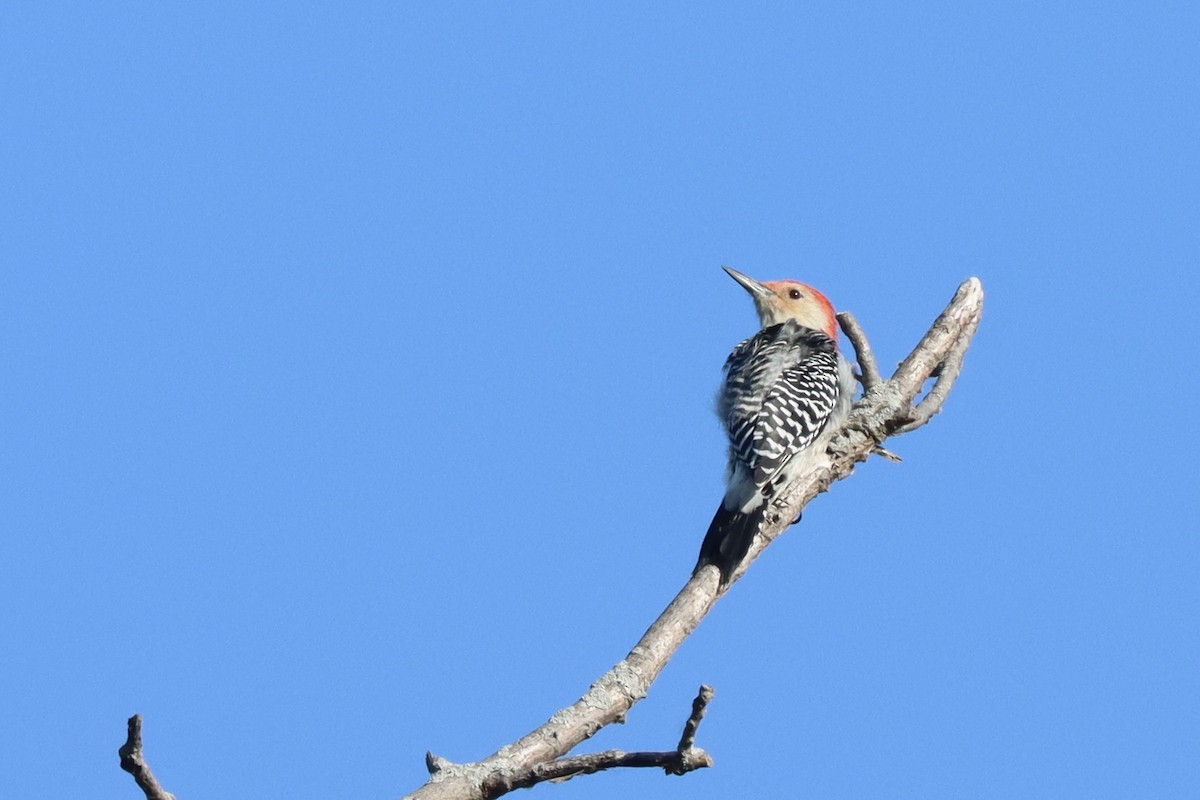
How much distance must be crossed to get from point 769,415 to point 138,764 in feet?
14.3

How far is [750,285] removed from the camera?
32.1ft

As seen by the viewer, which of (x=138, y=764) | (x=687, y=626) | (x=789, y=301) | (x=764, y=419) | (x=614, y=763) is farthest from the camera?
(x=789, y=301)

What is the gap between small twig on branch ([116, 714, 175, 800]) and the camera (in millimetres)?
3902

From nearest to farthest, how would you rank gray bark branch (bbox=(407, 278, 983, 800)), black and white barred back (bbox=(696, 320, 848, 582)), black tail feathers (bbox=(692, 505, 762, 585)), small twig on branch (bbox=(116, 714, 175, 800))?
small twig on branch (bbox=(116, 714, 175, 800)) → gray bark branch (bbox=(407, 278, 983, 800)) → black tail feathers (bbox=(692, 505, 762, 585)) → black and white barred back (bbox=(696, 320, 848, 582))

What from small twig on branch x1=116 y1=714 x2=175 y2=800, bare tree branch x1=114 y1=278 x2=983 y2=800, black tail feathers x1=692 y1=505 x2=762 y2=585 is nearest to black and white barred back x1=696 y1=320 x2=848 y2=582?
black tail feathers x1=692 y1=505 x2=762 y2=585

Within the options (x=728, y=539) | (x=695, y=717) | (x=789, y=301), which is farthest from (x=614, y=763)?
(x=789, y=301)

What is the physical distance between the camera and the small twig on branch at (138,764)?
3.90 metres

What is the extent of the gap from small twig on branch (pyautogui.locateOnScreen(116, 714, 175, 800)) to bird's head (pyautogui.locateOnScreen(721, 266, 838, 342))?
6.47 metres

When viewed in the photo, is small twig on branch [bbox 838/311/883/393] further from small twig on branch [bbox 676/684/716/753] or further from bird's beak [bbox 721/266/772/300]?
Result: small twig on branch [bbox 676/684/716/753]

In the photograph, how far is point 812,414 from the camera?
25.0ft

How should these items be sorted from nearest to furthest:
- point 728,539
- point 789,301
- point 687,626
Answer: point 687,626
point 728,539
point 789,301

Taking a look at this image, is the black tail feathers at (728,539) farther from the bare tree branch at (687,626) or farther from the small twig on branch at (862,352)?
the small twig on branch at (862,352)

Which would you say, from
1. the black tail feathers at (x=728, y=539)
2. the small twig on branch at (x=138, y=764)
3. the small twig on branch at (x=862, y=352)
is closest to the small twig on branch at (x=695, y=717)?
the small twig on branch at (x=138, y=764)

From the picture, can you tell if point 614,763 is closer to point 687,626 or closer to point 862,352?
point 687,626
